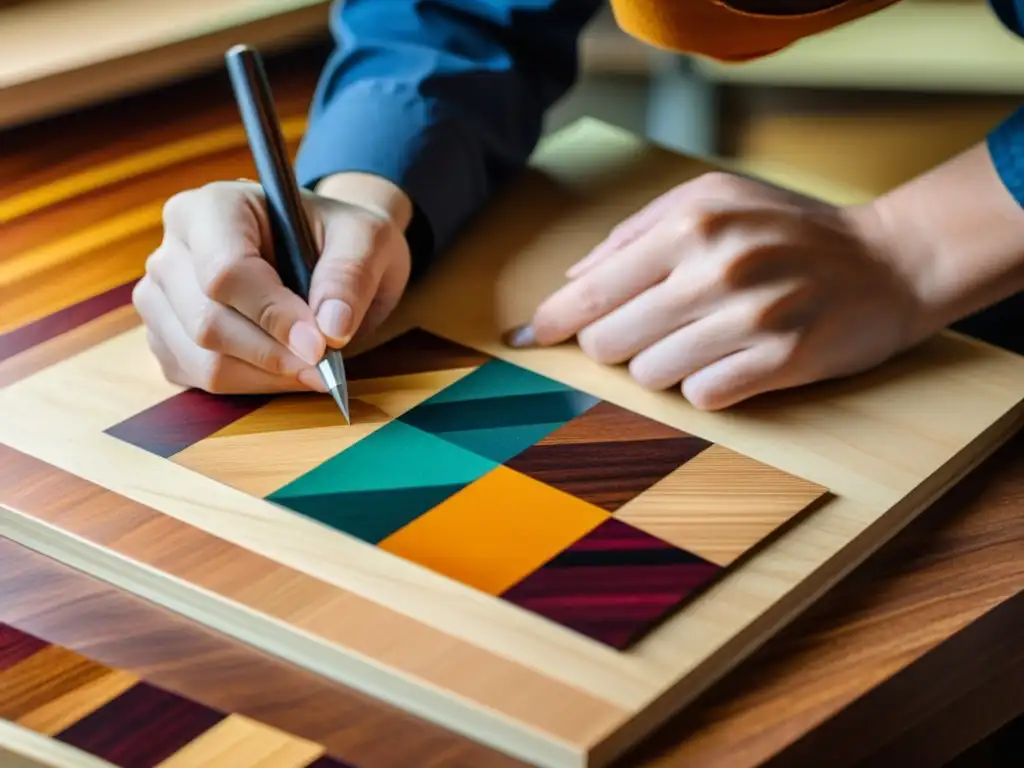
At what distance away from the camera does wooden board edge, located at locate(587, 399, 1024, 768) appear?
0.50m

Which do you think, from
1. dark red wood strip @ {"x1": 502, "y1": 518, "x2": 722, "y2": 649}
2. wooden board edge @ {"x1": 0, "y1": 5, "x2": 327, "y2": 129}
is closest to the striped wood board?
dark red wood strip @ {"x1": 502, "y1": 518, "x2": 722, "y2": 649}

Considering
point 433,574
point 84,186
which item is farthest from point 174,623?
point 84,186

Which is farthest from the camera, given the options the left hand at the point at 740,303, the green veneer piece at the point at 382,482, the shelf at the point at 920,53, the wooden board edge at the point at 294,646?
the shelf at the point at 920,53

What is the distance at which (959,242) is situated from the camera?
2.43 ft

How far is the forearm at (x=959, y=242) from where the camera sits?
0.74 metres

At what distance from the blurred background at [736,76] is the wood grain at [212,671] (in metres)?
0.52

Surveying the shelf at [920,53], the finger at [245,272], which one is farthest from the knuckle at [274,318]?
Answer: the shelf at [920,53]

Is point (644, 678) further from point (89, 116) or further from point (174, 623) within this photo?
point (89, 116)

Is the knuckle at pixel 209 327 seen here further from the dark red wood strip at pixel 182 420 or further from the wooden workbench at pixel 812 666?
the wooden workbench at pixel 812 666

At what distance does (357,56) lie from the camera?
95 centimetres

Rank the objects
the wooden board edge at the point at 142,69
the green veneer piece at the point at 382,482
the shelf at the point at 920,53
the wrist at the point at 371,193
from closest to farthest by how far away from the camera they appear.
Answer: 1. the green veneer piece at the point at 382,482
2. the wrist at the point at 371,193
3. the wooden board edge at the point at 142,69
4. the shelf at the point at 920,53

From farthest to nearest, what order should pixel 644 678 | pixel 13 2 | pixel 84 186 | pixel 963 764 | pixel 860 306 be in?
pixel 13 2 → pixel 84 186 → pixel 963 764 → pixel 860 306 → pixel 644 678

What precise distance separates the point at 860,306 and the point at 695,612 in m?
0.25

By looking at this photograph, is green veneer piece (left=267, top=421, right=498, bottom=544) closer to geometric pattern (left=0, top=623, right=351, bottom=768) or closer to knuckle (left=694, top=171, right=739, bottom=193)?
geometric pattern (left=0, top=623, right=351, bottom=768)
